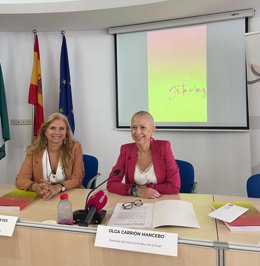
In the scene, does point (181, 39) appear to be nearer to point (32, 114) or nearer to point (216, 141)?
point (216, 141)

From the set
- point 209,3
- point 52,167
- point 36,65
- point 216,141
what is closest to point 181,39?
point 209,3

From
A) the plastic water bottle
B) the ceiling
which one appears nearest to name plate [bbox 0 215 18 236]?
the plastic water bottle

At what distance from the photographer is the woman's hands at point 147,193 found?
1.93m

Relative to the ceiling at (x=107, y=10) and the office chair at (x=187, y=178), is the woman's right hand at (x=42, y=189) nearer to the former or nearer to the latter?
the office chair at (x=187, y=178)

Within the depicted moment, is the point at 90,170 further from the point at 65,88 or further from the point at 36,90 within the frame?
the point at 36,90

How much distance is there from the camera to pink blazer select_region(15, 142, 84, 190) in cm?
224

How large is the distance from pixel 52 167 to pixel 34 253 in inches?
41.3

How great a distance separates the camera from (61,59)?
373 cm

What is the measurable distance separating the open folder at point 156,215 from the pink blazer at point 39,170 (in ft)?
2.12

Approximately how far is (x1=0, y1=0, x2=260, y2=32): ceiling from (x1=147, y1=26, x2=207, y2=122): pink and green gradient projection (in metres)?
0.25

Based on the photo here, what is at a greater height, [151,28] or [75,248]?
[151,28]

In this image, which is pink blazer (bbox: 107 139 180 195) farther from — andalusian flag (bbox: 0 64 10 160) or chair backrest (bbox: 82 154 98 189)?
andalusian flag (bbox: 0 64 10 160)

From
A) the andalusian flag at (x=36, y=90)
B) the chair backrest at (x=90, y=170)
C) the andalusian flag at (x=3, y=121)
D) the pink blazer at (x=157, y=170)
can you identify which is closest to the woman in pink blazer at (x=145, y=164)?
the pink blazer at (x=157, y=170)

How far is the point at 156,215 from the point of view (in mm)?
1557
